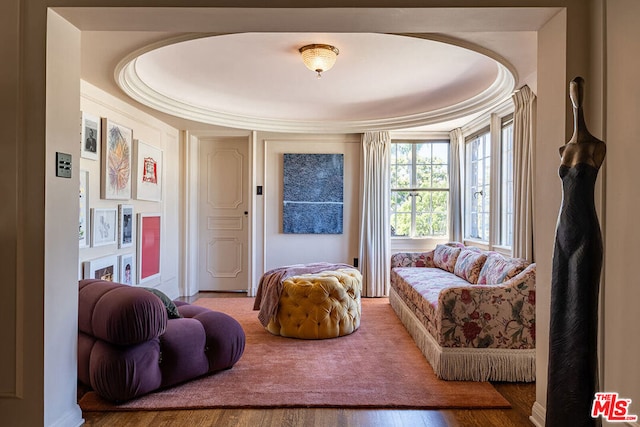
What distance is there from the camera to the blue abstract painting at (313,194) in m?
5.71

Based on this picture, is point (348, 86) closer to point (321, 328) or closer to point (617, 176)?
point (321, 328)

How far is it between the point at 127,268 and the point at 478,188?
4109 mm

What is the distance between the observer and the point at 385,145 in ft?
18.3

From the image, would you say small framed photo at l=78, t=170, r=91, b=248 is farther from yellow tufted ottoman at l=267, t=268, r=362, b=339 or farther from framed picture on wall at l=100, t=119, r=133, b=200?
yellow tufted ottoman at l=267, t=268, r=362, b=339

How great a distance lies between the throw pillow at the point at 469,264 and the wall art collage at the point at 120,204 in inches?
133

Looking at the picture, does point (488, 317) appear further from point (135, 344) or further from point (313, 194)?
point (313, 194)

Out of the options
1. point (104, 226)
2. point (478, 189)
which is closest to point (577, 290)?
point (104, 226)

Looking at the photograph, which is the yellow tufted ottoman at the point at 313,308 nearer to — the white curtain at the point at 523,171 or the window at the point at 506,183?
the white curtain at the point at 523,171

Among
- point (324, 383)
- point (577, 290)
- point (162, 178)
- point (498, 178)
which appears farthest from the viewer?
point (162, 178)

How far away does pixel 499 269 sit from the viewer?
333 centimetres

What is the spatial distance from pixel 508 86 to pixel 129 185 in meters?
3.74

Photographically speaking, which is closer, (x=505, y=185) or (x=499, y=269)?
(x=499, y=269)

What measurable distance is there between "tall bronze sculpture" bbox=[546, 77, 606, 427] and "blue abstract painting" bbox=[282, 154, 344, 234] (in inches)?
183

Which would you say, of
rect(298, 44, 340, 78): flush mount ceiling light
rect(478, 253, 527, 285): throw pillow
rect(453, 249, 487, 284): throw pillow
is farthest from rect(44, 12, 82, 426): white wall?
rect(453, 249, 487, 284): throw pillow
